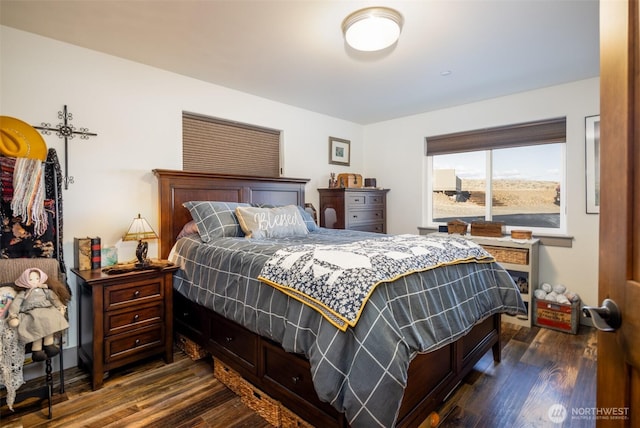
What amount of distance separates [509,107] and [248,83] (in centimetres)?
289

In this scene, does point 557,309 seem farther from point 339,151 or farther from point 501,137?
point 339,151

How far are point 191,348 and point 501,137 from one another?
12.8ft

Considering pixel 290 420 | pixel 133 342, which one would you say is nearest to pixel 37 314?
pixel 133 342

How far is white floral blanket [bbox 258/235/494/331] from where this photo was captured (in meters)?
1.33

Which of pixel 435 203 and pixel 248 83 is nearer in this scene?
pixel 248 83

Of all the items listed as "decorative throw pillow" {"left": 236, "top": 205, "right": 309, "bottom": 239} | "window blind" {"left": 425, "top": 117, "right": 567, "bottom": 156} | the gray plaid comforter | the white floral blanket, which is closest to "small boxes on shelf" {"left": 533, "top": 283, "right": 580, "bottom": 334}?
the gray plaid comforter

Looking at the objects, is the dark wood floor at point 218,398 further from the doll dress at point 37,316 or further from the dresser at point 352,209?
the dresser at point 352,209

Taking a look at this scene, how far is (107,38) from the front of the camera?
7.51ft

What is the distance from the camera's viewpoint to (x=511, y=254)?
3.29 meters

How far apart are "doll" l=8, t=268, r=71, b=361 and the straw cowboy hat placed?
0.81m

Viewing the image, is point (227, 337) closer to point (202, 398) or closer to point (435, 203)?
point (202, 398)

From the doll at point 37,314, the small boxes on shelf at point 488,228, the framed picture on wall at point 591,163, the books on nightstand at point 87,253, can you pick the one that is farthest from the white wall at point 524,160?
the doll at point 37,314

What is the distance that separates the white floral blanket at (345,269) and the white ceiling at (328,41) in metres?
1.49

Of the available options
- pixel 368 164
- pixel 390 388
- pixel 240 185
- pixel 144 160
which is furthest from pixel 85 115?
pixel 368 164
